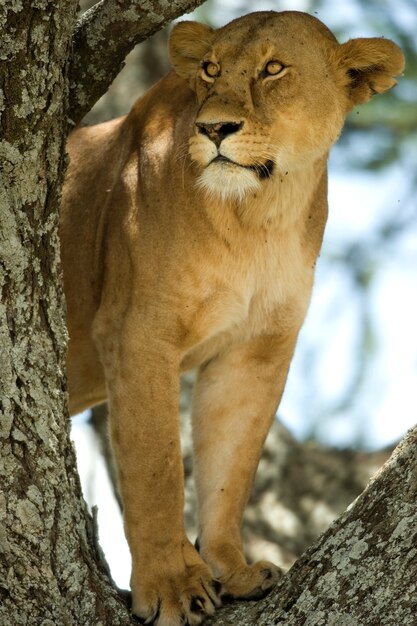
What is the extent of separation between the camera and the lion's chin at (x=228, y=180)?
12.8ft

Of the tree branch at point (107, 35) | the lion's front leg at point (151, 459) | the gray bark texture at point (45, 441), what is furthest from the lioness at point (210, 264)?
the gray bark texture at point (45, 441)

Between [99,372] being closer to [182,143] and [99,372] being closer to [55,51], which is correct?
[182,143]

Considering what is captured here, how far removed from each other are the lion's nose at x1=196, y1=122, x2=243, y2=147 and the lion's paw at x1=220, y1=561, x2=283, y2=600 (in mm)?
1334

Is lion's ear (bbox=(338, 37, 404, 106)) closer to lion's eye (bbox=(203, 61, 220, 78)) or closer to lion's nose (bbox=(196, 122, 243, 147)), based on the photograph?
lion's eye (bbox=(203, 61, 220, 78))

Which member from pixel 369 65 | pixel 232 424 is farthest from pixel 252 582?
pixel 369 65

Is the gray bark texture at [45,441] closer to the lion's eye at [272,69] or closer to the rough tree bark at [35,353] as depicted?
the rough tree bark at [35,353]

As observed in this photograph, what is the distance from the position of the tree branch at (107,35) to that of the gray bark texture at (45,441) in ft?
0.88

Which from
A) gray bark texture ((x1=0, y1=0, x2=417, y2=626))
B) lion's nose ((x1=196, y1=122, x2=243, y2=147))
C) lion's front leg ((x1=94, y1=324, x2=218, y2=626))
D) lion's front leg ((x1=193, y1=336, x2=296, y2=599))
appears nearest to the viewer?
gray bark texture ((x1=0, y1=0, x2=417, y2=626))

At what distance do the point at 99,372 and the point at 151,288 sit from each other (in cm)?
71

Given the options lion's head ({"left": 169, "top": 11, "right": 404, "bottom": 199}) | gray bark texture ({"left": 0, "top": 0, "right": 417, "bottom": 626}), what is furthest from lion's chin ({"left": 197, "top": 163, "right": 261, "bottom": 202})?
gray bark texture ({"left": 0, "top": 0, "right": 417, "bottom": 626})

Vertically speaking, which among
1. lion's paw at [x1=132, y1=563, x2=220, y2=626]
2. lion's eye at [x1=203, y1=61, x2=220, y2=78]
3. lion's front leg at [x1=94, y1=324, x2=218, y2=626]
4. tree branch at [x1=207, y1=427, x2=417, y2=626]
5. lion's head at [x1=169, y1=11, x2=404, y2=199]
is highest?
lion's eye at [x1=203, y1=61, x2=220, y2=78]

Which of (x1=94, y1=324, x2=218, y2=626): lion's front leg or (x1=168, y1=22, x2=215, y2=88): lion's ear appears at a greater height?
(x1=168, y1=22, x2=215, y2=88): lion's ear

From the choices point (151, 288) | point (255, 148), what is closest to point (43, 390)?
point (151, 288)

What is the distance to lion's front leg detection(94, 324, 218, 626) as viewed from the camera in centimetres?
394
